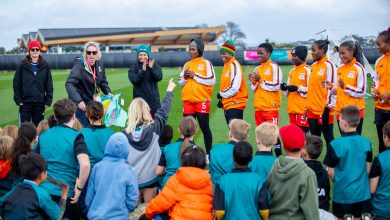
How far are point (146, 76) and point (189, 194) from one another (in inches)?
135

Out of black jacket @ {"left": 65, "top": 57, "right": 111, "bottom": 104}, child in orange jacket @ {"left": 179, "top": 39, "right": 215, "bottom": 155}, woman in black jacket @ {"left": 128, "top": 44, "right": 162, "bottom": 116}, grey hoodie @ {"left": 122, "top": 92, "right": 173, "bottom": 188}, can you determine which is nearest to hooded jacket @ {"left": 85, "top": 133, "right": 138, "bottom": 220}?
grey hoodie @ {"left": 122, "top": 92, "right": 173, "bottom": 188}

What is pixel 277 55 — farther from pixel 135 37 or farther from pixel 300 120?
pixel 300 120

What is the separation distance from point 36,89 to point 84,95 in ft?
4.30

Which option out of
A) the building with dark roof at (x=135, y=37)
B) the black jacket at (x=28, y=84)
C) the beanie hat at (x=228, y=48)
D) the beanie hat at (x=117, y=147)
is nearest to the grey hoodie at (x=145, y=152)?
the beanie hat at (x=117, y=147)

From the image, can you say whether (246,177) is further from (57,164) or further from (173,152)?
(57,164)

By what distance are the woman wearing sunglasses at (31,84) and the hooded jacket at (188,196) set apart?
452cm

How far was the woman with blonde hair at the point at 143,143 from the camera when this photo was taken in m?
5.32

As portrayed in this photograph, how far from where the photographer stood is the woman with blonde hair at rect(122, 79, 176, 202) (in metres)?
5.32

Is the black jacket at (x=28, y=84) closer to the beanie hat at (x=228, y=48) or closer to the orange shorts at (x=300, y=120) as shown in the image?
the beanie hat at (x=228, y=48)

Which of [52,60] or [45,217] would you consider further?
[52,60]

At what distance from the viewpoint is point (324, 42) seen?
7410mm

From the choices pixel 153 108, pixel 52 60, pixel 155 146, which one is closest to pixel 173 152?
pixel 155 146

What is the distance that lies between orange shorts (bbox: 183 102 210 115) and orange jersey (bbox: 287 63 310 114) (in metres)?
1.43

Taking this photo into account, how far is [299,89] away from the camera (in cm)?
761
